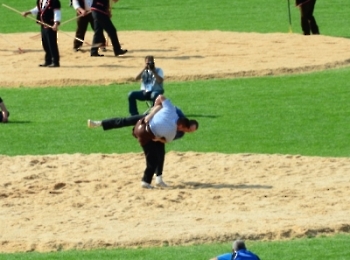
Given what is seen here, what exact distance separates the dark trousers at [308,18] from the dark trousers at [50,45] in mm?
7277

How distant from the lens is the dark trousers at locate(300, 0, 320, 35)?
3081cm

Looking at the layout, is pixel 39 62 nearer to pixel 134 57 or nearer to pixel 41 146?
pixel 134 57

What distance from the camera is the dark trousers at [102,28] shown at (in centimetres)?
2755

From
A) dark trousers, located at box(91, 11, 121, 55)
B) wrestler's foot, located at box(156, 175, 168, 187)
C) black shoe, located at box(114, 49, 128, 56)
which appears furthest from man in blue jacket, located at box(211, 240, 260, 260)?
black shoe, located at box(114, 49, 128, 56)

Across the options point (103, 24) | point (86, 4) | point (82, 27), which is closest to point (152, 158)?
point (103, 24)

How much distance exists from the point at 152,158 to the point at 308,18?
15.0 metres

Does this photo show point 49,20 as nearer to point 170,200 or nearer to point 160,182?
point 160,182

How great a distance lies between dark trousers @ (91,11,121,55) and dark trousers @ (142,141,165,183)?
11.0 meters

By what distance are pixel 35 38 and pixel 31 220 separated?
1682 cm

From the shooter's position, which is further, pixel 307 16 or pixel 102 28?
pixel 307 16

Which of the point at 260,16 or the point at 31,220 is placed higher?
the point at 260,16

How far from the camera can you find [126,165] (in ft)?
61.3

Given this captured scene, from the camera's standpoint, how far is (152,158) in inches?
661

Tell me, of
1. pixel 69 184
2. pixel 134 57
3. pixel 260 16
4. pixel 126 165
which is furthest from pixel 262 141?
pixel 260 16
